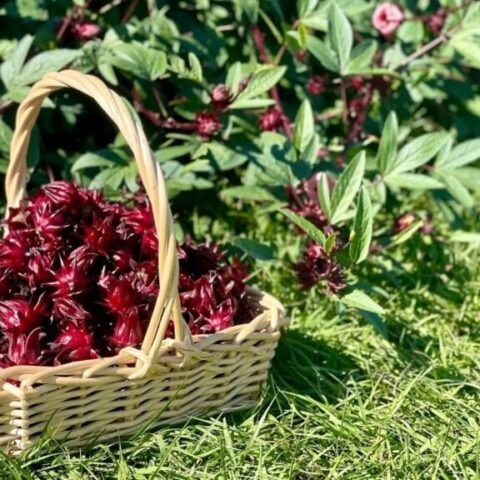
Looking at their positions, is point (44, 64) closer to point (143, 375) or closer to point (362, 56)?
point (362, 56)

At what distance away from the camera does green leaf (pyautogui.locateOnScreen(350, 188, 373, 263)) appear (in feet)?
5.66

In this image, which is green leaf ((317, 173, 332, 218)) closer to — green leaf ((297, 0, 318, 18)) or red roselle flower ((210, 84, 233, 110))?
red roselle flower ((210, 84, 233, 110))

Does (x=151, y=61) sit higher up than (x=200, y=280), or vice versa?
(x=151, y=61)

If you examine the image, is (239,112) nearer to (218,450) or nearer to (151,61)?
(151,61)

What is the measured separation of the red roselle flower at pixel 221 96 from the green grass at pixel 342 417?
40cm

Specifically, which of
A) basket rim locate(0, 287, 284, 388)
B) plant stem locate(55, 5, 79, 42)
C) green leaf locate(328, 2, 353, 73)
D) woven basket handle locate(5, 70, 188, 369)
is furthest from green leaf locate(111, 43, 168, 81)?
basket rim locate(0, 287, 284, 388)

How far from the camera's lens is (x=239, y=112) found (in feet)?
7.61

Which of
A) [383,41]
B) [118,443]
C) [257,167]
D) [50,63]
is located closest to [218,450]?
[118,443]

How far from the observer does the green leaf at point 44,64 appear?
2061 millimetres

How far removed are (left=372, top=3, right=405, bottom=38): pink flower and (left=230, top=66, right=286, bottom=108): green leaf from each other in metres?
0.45

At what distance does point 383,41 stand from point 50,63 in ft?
3.08

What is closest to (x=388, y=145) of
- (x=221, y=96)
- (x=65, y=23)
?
(x=221, y=96)

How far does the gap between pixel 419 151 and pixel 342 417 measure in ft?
2.28

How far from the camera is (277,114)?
7.38 ft
